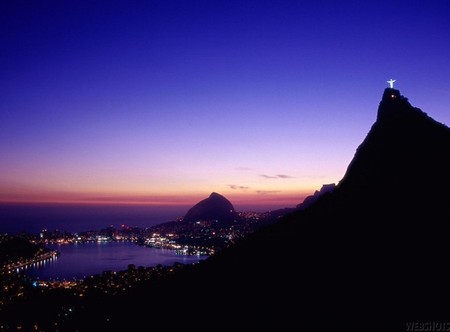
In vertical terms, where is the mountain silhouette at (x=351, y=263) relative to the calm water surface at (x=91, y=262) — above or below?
above

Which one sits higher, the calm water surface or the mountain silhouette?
the mountain silhouette

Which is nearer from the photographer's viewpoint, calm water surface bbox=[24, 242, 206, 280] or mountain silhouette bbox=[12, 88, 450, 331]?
mountain silhouette bbox=[12, 88, 450, 331]

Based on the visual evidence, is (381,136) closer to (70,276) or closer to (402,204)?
(402,204)

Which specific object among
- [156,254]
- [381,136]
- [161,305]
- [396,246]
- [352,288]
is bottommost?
[156,254]

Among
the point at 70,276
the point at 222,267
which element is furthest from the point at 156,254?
the point at 222,267

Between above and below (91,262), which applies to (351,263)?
above

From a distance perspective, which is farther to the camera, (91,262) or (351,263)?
(91,262)

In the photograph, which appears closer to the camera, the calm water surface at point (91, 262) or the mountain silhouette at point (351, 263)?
the mountain silhouette at point (351, 263)

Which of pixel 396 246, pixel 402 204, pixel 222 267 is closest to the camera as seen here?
pixel 396 246
